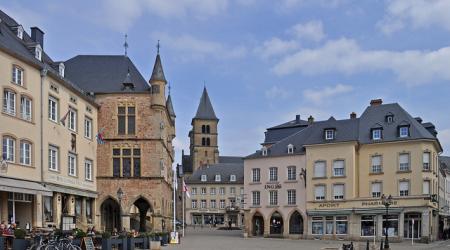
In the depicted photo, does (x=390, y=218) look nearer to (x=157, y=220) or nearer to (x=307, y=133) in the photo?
(x=307, y=133)

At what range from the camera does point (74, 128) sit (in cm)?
3800

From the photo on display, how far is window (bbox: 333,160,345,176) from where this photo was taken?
50562 mm

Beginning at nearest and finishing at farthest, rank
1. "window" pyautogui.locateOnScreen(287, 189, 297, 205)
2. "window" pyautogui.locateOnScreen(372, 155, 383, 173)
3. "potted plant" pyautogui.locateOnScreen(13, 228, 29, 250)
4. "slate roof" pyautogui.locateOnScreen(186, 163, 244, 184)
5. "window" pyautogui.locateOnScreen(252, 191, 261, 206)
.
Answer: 1. "potted plant" pyautogui.locateOnScreen(13, 228, 29, 250)
2. "window" pyautogui.locateOnScreen(372, 155, 383, 173)
3. "window" pyautogui.locateOnScreen(287, 189, 297, 205)
4. "window" pyautogui.locateOnScreen(252, 191, 261, 206)
5. "slate roof" pyautogui.locateOnScreen(186, 163, 244, 184)

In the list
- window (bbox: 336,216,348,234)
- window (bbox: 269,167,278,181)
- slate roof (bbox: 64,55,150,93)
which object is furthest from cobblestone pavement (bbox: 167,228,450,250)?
slate roof (bbox: 64,55,150,93)

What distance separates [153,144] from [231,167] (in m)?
62.1

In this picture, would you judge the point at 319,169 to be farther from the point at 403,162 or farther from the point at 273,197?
the point at 403,162

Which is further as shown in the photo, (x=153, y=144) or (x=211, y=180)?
(x=211, y=180)

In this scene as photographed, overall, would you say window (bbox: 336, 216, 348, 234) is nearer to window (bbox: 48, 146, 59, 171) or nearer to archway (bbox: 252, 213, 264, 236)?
archway (bbox: 252, 213, 264, 236)

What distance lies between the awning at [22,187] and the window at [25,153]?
1077 millimetres

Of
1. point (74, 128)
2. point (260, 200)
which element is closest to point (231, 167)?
point (260, 200)

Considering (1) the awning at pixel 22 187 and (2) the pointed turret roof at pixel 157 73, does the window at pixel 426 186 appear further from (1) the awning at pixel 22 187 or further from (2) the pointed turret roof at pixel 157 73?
(1) the awning at pixel 22 187

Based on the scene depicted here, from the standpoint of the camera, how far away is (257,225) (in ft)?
185

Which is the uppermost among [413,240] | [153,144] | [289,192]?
[153,144]

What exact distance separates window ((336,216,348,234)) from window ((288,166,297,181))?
567cm
